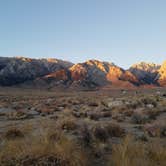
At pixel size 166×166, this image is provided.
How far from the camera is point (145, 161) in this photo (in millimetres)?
5738

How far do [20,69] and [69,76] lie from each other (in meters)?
28.3

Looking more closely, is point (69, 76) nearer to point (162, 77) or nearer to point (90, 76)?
point (90, 76)

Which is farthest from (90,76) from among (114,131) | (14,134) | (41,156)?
(41,156)

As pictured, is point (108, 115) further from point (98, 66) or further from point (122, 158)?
point (98, 66)

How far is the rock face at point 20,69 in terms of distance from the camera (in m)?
134

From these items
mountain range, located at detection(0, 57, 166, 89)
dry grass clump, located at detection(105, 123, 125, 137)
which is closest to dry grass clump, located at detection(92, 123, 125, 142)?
dry grass clump, located at detection(105, 123, 125, 137)

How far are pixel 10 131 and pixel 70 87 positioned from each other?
120 metres

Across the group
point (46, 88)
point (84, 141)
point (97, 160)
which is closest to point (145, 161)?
point (97, 160)

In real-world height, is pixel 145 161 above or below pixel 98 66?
below

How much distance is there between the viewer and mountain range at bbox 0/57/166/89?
439ft

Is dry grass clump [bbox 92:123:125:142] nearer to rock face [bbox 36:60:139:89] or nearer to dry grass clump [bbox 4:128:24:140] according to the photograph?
dry grass clump [bbox 4:128:24:140]

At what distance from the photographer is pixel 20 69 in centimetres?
14612

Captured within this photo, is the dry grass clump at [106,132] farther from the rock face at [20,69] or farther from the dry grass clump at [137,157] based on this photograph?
the rock face at [20,69]

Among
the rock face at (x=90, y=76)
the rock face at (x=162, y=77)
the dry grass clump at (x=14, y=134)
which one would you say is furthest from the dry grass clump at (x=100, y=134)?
the rock face at (x=162, y=77)
